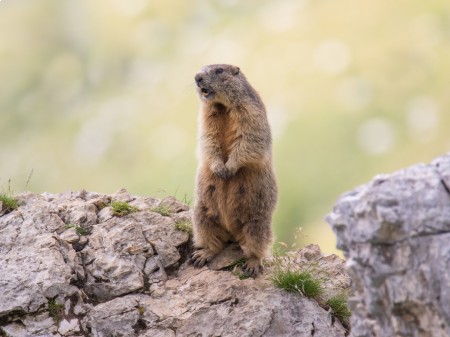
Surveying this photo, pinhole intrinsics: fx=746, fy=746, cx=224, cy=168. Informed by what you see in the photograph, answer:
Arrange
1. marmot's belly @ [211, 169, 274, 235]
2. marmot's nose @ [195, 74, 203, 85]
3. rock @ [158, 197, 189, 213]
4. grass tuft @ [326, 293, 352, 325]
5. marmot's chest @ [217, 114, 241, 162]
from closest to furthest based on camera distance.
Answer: grass tuft @ [326, 293, 352, 325] < marmot's belly @ [211, 169, 274, 235] < marmot's chest @ [217, 114, 241, 162] < marmot's nose @ [195, 74, 203, 85] < rock @ [158, 197, 189, 213]

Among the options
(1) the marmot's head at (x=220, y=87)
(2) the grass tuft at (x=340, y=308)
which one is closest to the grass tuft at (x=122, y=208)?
(1) the marmot's head at (x=220, y=87)

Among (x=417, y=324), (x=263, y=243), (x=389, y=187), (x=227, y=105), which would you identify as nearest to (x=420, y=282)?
(x=417, y=324)

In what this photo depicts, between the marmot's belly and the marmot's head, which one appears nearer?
the marmot's belly

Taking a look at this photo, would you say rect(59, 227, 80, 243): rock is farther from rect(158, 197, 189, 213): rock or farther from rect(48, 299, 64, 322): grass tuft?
rect(158, 197, 189, 213): rock

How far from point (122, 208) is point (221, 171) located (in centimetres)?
173

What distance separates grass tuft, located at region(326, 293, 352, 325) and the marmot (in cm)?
114

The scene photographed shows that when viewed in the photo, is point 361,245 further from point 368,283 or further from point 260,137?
point 260,137

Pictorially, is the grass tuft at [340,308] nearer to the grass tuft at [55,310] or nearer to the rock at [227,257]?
the rock at [227,257]

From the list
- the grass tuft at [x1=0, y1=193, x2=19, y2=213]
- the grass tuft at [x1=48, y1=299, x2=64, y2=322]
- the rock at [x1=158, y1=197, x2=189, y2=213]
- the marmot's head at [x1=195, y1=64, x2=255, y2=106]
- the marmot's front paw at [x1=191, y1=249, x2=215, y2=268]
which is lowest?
the grass tuft at [x1=48, y1=299, x2=64, y2=322]

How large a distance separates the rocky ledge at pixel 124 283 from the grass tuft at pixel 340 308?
0.36ft

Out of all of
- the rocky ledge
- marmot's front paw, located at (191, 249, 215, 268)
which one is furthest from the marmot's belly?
the rocky ledge

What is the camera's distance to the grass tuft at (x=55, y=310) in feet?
30.9

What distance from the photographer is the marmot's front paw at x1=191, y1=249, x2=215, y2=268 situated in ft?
34.7

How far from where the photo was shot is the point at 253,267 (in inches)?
406
